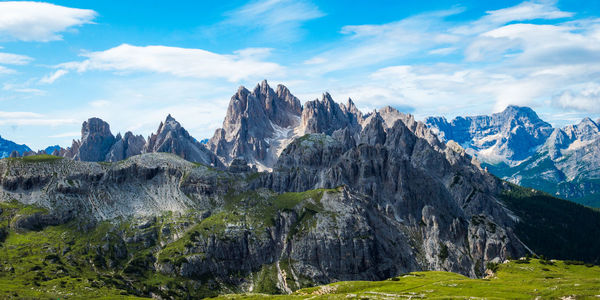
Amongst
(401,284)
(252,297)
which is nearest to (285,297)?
(252,297)

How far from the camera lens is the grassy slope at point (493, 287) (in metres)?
135

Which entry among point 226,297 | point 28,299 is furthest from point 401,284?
point 28,299

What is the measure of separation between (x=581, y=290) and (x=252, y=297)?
115908mm

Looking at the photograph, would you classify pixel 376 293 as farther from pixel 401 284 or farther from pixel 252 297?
pixel 252 297

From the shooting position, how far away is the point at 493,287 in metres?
152

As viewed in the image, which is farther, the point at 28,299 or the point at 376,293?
the point at 28,299

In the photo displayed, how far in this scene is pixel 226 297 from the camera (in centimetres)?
19062

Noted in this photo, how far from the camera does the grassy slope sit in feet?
443

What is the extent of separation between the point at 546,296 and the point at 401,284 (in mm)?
59628

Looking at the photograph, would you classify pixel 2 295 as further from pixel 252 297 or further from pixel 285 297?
pixel 285 297

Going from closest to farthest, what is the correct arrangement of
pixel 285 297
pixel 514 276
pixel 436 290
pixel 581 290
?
pixel 581 290 → pixel 436 290 → pixel 285 297 → pixel 514 276

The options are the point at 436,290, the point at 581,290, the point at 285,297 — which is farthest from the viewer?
the point at 285,297

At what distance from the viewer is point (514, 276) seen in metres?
186

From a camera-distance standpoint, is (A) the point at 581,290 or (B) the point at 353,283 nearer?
(A) the point at 581,290
